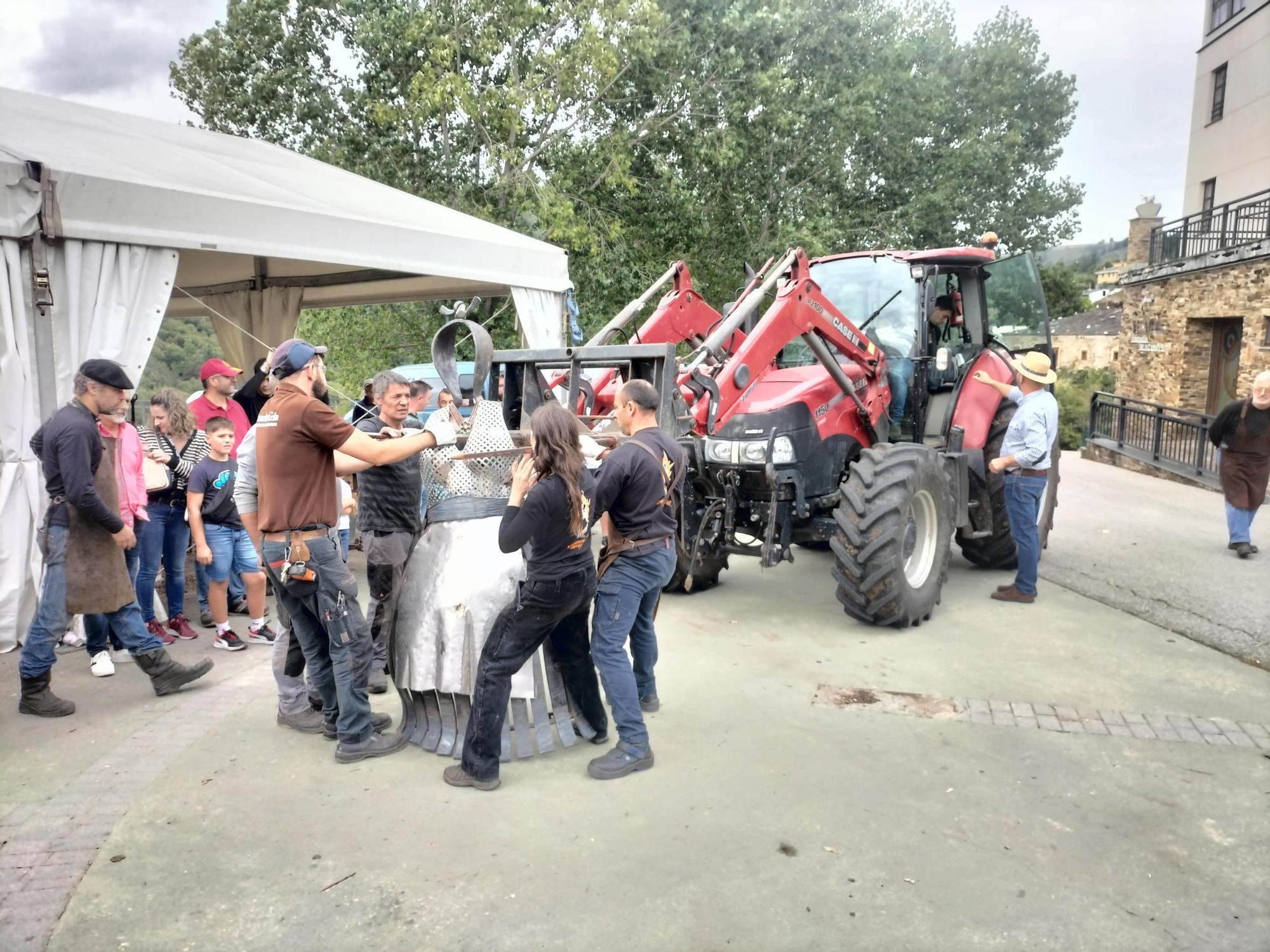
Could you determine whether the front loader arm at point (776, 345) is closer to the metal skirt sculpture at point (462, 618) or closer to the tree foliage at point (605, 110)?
the metal skirt sculpture at point (462, 618)

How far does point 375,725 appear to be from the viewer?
438 centimetres

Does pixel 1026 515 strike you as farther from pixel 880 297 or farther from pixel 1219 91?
pixel 1219 91

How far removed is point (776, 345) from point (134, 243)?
13.9 ft

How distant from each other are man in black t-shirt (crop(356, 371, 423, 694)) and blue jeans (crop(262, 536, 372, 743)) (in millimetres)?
686

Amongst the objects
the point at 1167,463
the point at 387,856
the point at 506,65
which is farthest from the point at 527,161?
the point at 387,856

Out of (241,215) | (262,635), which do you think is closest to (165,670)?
(262,635)

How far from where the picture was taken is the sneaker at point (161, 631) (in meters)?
5.89

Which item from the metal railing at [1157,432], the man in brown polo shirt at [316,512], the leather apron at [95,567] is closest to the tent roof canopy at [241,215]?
the leather apron at [95,567]

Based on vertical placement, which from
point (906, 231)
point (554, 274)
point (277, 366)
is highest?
point (906, 231)

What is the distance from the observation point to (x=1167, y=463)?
1352 cm

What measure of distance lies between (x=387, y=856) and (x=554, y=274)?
6981 millimetres

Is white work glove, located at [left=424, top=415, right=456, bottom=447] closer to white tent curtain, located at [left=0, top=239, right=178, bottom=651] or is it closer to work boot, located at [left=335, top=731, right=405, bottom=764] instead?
work boot, located at [left=335, top=731, right=405, bottom=764]

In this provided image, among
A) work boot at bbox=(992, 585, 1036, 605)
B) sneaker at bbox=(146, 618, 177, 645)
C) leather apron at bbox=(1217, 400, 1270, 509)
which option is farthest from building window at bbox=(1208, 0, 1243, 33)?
sneaker at bbox=(146, 618, 177, 645)

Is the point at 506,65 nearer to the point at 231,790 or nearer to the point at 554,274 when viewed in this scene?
the point at 554,274
